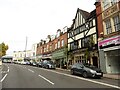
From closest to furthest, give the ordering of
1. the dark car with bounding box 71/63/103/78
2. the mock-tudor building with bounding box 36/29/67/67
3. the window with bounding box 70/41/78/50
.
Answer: the dark car with bounding box 71/63/103/78
the window with bounding box 70/41/78/50
the mock-tudor building with bounding box 36/29/67/67

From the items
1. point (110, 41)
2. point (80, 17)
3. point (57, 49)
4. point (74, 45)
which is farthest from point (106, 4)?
point (57, 49)

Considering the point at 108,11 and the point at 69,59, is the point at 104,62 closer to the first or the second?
the point at 108,11

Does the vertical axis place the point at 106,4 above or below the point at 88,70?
above

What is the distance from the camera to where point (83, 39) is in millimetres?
30312

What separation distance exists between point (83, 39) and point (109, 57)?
7.73 m

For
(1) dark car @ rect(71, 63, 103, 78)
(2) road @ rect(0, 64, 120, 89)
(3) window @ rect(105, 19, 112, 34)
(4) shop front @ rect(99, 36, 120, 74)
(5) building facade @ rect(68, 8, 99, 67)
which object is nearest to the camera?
(2) road @ rect(0, 64, 120, 89)

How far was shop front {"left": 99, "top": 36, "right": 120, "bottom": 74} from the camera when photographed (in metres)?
22.3

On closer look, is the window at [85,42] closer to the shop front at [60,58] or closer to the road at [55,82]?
the shop front at [60,58]

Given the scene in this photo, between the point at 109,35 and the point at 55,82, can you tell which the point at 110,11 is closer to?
the point at 109,35

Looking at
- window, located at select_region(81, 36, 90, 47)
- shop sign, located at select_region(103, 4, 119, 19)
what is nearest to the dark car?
shop sign, located at select_region(103, 4, 119, 19)

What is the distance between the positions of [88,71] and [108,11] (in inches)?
374

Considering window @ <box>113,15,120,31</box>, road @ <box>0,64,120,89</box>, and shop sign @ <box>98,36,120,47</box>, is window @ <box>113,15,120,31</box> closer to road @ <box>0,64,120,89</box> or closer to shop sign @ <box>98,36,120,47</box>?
shop sign @ <box>98,36,120,47</box>

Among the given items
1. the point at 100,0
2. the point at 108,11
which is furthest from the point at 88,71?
the point at 100,0

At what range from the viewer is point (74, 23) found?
112 feet
